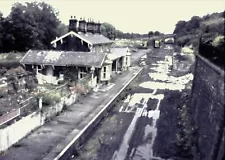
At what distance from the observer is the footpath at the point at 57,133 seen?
43.0 feet

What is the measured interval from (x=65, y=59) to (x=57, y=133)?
13760 millimetres

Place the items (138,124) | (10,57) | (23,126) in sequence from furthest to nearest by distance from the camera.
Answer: (10,57) < (138,124) < (23,126)

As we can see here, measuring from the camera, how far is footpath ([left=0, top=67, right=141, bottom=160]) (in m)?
13.1

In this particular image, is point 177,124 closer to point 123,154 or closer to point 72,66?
point 123,154

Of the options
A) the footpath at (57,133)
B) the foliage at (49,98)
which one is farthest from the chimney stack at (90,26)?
the foliage at (49,98)

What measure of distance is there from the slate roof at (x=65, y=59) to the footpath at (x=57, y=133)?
496 centimetres

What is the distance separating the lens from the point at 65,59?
93.3ft

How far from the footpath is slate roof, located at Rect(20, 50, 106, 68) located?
4.96 m

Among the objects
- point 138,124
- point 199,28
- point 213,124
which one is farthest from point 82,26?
point 213,124

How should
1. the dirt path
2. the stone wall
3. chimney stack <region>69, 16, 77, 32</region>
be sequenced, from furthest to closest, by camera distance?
chimney stack <region>69, 16, 77, 32</region>
the dirt path
the stone wall

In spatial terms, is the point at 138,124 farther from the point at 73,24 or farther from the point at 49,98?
the point at 73,24

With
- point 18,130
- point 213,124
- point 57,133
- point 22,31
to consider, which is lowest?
point 57,133

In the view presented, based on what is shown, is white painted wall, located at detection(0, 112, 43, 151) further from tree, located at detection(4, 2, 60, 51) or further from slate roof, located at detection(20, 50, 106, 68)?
tree, located at detection(4, 2, 60, 51)

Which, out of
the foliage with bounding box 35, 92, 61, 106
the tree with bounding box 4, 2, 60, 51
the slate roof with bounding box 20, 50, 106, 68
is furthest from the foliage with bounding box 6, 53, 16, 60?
the foliage with bounding box 35, 92, 61, 106
